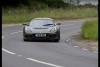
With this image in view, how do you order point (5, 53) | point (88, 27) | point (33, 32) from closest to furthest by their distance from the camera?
point (5, 53) → point (33, 32) → point (88, 27)

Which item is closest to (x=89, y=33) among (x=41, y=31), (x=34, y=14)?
(x=41, y=31)

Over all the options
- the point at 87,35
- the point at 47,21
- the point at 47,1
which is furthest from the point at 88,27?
the point at 47,1

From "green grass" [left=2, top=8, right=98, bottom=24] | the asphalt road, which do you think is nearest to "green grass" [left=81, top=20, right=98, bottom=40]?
the asphalt road

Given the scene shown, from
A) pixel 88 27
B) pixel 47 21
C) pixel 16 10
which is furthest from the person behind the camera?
pixel 16 10

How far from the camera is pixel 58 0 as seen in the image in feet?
238

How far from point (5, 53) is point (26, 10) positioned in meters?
42.0

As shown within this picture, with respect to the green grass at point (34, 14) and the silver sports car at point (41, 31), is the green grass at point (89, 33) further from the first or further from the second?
the green grass at point (34, 14)

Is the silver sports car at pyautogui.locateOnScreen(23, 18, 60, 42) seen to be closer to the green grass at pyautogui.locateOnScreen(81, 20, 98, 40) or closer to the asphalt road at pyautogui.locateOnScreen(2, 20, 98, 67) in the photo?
the green grass at pyautogui.locateOnScreen(81, 20, 98, 40)

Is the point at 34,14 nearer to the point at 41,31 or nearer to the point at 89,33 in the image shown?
the point at 89,33

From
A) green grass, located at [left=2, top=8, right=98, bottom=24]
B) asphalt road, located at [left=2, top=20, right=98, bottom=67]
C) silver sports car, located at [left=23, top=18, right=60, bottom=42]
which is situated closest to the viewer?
asphalt road, located at [left=2, top=20, right=98, bottom=67]

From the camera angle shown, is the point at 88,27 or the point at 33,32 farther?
the point at 88,27

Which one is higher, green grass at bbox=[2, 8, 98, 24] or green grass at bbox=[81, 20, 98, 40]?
green grass at bbox=[81, 20, 98, 40]

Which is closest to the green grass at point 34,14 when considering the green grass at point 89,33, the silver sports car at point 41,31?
the green grass at point 89,33

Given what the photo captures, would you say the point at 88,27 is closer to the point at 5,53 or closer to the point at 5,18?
the point at 5,53
